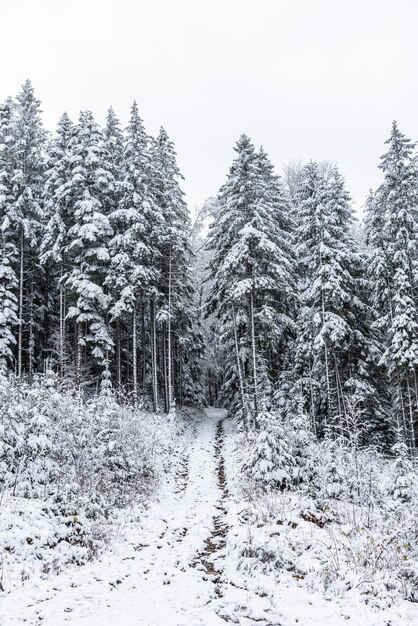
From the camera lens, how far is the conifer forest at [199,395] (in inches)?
A: 294

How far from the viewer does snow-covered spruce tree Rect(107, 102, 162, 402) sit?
2459 centimetres

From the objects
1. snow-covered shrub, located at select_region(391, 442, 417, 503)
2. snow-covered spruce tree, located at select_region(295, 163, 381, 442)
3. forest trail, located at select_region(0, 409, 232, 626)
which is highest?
snow-covered spruce tree, located at select_region(295, 163, 381, 442)

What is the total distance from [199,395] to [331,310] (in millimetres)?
19778

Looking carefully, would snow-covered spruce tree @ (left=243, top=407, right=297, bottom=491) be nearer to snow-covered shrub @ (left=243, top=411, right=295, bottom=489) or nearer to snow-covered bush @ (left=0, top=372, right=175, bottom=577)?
snow-covered shrub @ (left=243, top=411, right=295, bottom=489)

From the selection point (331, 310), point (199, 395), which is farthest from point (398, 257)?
point (199, 395)

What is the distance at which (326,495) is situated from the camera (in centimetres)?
1095

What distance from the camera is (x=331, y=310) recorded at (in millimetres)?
25062

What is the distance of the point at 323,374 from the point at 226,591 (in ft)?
62.5

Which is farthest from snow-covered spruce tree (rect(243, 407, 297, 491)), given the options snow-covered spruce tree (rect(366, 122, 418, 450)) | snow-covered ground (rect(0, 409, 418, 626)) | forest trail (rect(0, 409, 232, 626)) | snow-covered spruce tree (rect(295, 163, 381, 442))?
snow-covered spruce tree (rect(366, 122, 418, 450))

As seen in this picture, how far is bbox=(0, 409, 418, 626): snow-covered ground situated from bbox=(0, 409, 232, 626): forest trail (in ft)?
0.05

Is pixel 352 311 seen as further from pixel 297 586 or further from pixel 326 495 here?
pixel 297 586

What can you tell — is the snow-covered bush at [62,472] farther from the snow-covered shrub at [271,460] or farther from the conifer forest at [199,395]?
the snow-covered shrub at [271,460]

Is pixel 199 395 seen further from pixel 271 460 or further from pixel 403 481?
pixel 403 481

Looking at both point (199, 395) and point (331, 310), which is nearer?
point (331, 310)
